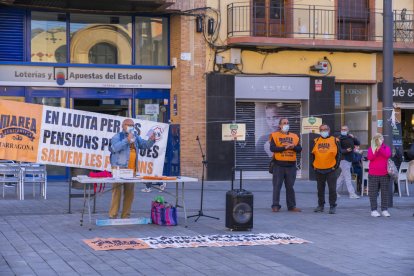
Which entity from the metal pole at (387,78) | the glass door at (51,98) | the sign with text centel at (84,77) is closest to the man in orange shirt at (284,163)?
the metal pole at (387,78)

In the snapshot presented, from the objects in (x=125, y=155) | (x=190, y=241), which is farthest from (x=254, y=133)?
(x=190, y=241)

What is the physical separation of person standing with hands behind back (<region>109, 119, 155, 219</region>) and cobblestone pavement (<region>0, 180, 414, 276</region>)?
684mm

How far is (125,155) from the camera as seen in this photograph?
43.2ft

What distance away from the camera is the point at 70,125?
14898mm

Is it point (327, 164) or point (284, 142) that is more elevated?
point (284, 142)

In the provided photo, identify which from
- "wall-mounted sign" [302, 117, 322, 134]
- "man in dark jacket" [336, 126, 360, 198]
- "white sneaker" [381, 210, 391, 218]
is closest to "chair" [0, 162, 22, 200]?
"man in dark jacket" [336, 126, 360, 198]

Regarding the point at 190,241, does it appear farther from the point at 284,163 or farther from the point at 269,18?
the point at 269,18

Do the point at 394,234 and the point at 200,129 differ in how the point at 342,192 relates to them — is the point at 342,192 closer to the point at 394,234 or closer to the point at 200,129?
the point at 200,129

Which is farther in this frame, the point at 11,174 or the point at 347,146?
the point at 347,146

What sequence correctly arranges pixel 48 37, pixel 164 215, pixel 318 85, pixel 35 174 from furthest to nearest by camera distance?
pixel 318 85 < pixel 48 37 < pixel 35 174 < pixel 164 215

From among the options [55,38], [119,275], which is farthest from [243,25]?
[119,275]

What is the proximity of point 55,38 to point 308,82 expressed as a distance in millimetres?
8196

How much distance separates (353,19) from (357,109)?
3.06m

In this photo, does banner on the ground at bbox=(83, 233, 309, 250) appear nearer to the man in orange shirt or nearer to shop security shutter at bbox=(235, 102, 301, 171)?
the man in orange shirt
